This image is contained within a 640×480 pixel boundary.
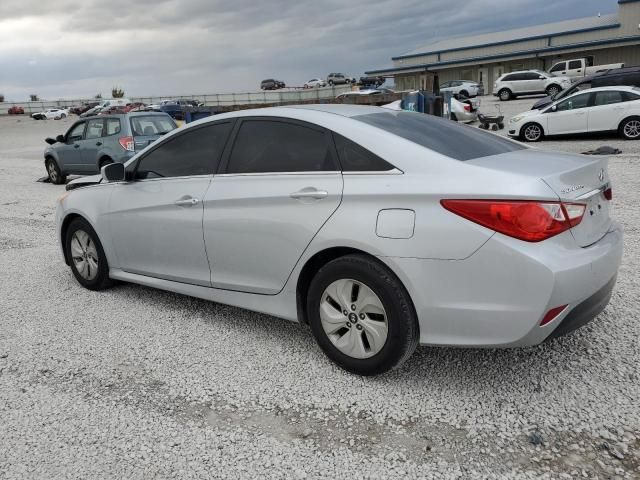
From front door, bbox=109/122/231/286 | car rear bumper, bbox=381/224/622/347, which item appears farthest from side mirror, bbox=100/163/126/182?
car rear bumper, bbox=381/224/622/347

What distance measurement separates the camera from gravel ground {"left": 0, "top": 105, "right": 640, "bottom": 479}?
8.83 ft

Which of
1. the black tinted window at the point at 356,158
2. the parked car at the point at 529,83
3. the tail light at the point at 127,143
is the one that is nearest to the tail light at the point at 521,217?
the black tinted window at the point at 356,158

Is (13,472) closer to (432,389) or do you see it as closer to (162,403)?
(162,403)

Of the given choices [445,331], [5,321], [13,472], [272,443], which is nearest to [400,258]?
[445,331]

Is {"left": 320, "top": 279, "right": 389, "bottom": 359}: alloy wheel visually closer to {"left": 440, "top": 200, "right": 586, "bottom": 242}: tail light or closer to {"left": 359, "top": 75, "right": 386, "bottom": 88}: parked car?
{"left": 440, "top": 200, "right": 586, "bottom": 242}: tail light

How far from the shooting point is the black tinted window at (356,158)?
3.24 metres

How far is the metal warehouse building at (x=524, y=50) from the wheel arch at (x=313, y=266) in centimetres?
3542

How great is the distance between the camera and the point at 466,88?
3662 centimetres

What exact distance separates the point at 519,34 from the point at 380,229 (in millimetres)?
54351

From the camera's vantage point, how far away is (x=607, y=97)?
1518 cm

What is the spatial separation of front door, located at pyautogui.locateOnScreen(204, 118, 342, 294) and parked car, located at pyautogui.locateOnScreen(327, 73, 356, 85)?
62.4m

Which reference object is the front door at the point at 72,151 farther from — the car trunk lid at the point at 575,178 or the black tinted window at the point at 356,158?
the car trunk lid at the point at 575,178

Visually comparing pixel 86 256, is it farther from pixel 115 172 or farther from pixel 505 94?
pixel 505 94

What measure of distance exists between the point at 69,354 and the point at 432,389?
2.51 m
